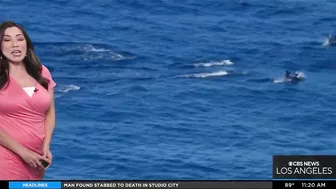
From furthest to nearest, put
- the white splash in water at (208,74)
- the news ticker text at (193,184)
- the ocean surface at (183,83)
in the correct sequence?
1. the white splash in water at (208,74)
2. the ocean surface at (183,83)
3. the news ticker text at (193,184)

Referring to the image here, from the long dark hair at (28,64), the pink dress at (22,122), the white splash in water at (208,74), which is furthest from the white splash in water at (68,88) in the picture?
the long dark hair at (28,64)

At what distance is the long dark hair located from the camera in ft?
32.8

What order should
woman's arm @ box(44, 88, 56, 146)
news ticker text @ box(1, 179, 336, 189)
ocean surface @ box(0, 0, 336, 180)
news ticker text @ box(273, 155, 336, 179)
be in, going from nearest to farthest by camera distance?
woman's arm @ box(44, 88, 56, 146) < news ticker text @ box(1, 179, 336, 189) < news ticker text @ box(273, 155, 336, 179) < ocean surface @ box(0, 0, 336, 180)

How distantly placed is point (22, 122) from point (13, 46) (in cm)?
75

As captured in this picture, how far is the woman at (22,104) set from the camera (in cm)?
1001

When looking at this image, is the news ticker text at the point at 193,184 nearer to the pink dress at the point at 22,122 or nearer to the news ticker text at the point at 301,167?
the news ticker text at the point at 301,167

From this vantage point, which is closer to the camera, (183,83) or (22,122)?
(22,122)

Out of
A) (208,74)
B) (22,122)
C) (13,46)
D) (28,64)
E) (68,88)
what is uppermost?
(208,74)

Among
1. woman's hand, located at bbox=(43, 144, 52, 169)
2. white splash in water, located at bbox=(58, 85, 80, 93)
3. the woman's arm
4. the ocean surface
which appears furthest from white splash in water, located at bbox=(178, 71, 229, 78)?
woman's hand, located at bbox=(43, 144, 52, 169)

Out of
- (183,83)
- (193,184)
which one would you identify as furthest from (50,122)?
(183,83)

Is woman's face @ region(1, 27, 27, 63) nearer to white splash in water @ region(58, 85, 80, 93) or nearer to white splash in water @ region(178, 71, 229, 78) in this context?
white splash in water @ region(58, 85, 80, 93)

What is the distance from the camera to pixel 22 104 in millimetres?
10000

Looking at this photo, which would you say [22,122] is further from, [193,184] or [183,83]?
[183,83]

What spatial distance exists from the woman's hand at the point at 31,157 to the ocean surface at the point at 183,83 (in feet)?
90.6
